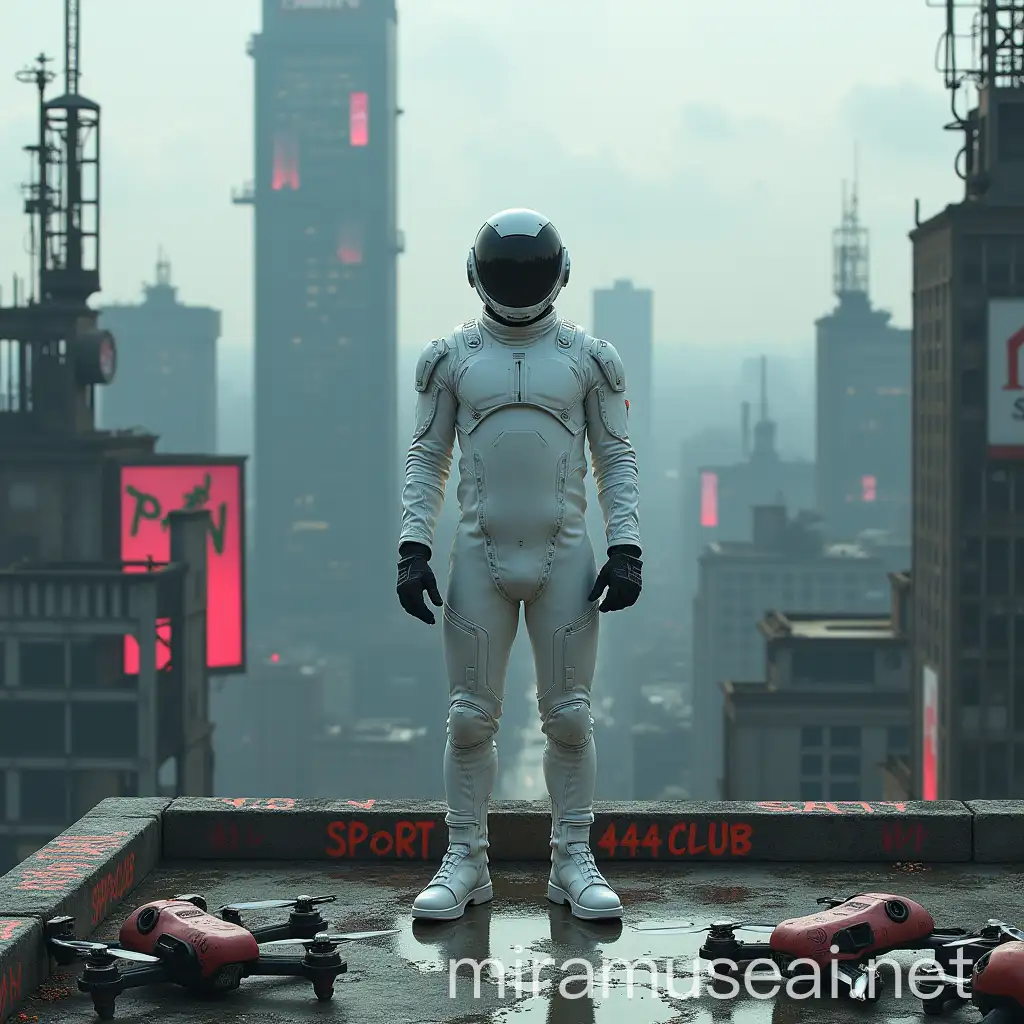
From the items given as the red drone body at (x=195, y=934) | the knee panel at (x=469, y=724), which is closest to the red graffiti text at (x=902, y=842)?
the knee panel at (x=469, y=724)

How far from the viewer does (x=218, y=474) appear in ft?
294

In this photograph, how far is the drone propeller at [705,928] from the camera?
8508mm

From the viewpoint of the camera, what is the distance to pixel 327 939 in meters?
8.20

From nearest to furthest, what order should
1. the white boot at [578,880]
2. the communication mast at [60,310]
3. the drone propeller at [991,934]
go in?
the drone propeller at [991,934] → the white boot at [578,880] → the communication mast at [60,310]

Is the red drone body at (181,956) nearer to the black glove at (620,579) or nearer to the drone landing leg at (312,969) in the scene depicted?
the drone landing leg at (312,969)

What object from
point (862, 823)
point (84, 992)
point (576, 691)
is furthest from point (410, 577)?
point (862, 823)

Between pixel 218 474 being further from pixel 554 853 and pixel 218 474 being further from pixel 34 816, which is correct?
pixel 554 853

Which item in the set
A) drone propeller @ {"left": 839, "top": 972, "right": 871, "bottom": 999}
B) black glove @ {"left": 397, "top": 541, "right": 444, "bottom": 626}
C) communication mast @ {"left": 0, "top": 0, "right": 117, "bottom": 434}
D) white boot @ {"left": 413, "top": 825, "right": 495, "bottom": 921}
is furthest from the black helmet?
communication mast @ {"left": 0, "top": 0, "right": 117, "bottom": 434}

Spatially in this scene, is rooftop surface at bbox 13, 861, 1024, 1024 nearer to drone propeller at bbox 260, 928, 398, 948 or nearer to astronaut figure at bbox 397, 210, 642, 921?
drone propeller at bbox 260, 928, 398, 948

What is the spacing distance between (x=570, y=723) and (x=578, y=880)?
80cm

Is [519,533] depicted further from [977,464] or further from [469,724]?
[977,464]

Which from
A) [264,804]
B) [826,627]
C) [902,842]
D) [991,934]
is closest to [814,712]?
[826,627]

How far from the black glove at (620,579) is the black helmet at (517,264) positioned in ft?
4.34

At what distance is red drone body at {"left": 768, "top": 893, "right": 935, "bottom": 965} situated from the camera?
806 centimetres
